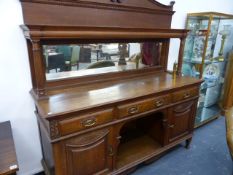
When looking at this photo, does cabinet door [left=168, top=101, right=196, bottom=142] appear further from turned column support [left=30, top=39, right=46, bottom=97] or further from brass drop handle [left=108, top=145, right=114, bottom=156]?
turned column support [left=30, top=39, right=46, bottom=97]

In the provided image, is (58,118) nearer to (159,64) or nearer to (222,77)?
(159,64)

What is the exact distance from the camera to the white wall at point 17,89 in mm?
1348

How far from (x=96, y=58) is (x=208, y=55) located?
173 centimetres

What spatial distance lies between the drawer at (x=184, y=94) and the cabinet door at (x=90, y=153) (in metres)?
0.78

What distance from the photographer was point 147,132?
7.34 feet

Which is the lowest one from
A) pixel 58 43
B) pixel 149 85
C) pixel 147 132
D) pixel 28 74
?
pixel 147 132

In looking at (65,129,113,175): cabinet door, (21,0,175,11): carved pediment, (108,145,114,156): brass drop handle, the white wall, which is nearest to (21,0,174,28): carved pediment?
(21,0,175,11): carved pediment

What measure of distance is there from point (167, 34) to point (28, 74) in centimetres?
137

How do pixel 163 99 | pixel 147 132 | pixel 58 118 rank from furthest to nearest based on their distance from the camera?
pixel 147 132 → pixel 163 99 → pixel 58 118

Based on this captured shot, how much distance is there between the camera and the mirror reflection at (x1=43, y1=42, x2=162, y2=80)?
60.8 inches

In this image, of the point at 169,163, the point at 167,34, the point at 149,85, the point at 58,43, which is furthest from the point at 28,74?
the point at 169,163

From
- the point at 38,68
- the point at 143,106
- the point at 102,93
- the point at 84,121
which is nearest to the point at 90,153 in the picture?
the point at 84,121

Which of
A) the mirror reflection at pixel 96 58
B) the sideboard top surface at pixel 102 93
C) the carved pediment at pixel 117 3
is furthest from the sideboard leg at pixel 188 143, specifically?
the carved pediment at pixel 117 3

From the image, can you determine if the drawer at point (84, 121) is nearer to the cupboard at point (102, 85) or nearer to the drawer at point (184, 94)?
the cupboard at point (102, 85)
